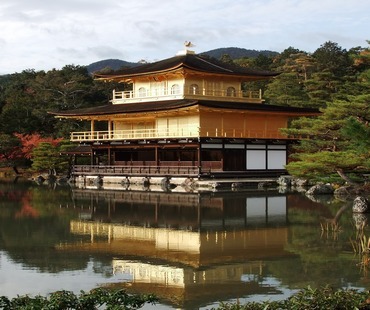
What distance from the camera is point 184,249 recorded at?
14422 mm

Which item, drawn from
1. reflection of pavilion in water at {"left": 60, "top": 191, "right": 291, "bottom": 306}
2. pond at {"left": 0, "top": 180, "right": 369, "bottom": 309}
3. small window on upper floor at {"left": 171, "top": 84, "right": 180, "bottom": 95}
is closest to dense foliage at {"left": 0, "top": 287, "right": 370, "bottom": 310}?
pond at {"left": 0, "top": 180, "right": 369, "bottom": 309}

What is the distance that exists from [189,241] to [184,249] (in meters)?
1.25

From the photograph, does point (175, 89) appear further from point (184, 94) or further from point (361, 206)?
point (361, 206)

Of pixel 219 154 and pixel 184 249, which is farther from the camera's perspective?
pixel 219 154

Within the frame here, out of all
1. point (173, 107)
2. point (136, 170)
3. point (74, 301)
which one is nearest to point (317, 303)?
point (74, 301)

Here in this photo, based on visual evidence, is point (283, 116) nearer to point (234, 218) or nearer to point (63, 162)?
point (63, 162)

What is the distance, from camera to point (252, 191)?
32.9 meters

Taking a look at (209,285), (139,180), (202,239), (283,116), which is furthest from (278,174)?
(209,285)

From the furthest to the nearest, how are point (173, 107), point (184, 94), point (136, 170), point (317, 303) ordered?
point (184, 94), point (136, 170), point (173, 107), point (317, 303)

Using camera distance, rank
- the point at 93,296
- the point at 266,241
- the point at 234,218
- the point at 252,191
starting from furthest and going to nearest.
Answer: the point at 252,191
the point at 234,218
the point at 266,241
the point at 93,296

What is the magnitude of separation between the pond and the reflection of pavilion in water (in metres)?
0.02

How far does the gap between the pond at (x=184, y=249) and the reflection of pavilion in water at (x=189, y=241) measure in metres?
0.02

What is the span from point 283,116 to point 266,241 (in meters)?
27.5

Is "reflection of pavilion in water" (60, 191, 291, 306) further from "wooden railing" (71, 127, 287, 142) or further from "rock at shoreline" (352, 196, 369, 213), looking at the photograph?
"wooden railing" (71, 127, 287, 142)
